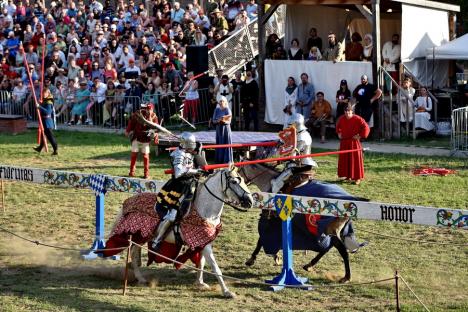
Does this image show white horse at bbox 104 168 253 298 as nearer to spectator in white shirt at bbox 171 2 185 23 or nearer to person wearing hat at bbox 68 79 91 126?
person wearing hat at bbox 68 79 91 126

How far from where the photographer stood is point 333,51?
24.5m

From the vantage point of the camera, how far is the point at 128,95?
1062 inches

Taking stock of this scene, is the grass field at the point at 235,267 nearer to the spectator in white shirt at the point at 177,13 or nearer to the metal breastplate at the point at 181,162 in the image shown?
the metal breastplate at the point at 181,162

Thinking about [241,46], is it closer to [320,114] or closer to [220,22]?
[220,22]

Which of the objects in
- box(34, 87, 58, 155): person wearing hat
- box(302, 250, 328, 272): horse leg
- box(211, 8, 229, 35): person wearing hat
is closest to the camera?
box(302, 250, 328, 272): horse leg

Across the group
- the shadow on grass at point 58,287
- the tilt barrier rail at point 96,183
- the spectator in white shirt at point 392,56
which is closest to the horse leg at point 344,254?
the tilt barrier rail at point 96,183

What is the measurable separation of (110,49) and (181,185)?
58.8ft

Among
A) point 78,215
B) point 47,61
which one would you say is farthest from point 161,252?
point 47,61

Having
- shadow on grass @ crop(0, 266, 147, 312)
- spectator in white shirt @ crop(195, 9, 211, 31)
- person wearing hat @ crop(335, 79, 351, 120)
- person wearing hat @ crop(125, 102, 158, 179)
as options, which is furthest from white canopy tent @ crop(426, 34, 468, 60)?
shadow on grass @ crop(0, 266, 147, 312)

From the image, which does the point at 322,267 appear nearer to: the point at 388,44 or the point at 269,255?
the point at 269,255

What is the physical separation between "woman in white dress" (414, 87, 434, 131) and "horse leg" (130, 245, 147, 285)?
39.2 ft

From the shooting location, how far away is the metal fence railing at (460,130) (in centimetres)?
2142

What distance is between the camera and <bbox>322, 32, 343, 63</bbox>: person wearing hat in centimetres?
2429

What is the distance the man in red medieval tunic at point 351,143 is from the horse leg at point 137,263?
6.84 metres
